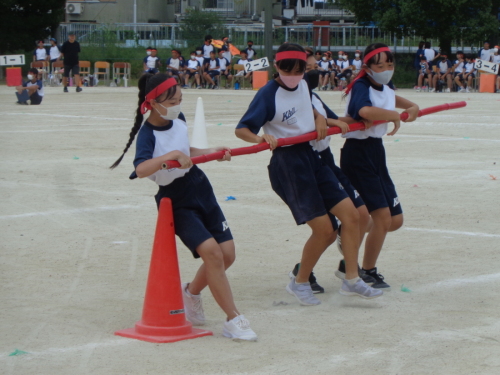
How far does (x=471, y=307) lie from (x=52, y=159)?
7978 mm

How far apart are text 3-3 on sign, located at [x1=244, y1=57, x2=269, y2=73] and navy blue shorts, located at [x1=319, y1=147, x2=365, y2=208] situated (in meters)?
27.4

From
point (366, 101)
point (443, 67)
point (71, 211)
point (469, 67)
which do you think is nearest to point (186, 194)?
point (366, 101)

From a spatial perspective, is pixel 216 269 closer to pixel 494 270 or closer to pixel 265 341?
pixel 265 341

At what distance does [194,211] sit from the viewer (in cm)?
466

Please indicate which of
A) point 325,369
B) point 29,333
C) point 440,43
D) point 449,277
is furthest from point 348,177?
point 440,43

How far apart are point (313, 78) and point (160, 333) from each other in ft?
6.66

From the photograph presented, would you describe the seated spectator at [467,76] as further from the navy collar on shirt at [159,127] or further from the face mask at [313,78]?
the navy collar on shirt at [159,127]

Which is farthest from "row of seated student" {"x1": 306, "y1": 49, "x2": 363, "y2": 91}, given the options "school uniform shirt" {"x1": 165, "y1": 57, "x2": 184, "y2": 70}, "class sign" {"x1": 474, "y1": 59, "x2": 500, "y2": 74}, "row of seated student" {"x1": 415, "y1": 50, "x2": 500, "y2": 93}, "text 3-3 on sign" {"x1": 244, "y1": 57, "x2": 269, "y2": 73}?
"school uniform shirt" {"x1": 165, "y1": 57, "x2": 184, "y2": 70}

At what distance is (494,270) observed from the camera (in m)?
6.04

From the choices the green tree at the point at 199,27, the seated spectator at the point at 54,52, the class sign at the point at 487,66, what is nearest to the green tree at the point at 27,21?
the green tree at the point at 199,27

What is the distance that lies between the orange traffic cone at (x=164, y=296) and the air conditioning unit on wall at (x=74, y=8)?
194ft

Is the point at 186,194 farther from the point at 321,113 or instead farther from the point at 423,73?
the point at 423,73

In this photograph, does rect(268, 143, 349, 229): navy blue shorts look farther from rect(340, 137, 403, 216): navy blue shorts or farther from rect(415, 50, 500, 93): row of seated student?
rect(415, 50, 500, 93): row of seated student

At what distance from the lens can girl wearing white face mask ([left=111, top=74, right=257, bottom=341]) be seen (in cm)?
454
